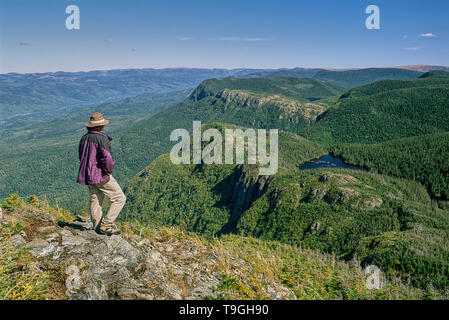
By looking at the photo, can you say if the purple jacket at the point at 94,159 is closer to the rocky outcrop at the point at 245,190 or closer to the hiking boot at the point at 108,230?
the hiking boot at the point at 108,230

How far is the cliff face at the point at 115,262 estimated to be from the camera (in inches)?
334

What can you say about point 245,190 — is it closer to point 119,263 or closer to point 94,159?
point 94,159

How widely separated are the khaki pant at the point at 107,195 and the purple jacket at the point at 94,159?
0.45 meters

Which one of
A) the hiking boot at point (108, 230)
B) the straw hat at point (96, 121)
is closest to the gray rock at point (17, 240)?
the hiking boot at point (108, 230)

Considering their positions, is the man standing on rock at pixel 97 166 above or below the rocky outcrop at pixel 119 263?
above

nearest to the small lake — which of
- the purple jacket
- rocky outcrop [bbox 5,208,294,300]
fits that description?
rocky outcrop [bbox 5,208,294,300]

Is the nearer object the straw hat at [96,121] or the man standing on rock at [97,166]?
the man standing on rock at [97,166]

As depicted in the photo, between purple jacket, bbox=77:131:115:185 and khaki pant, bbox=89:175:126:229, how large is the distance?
45 cm

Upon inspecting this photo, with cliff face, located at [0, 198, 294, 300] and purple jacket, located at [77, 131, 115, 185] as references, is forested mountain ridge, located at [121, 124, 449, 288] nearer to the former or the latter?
cliff face, located at [0, 198, 294, 300]

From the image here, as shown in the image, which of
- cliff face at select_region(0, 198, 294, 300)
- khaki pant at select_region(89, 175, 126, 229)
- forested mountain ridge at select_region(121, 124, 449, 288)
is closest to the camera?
cliff face at select_region(0, 198, 294, 300)

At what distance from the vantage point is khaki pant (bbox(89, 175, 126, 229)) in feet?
36.1
